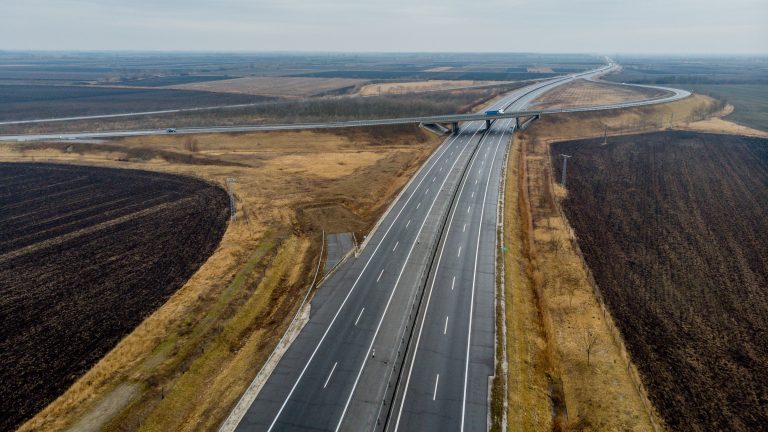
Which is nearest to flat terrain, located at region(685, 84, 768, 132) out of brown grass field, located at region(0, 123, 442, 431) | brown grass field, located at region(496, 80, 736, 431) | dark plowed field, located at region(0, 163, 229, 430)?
brown grass field, located at region(0, 123, 442, 431)

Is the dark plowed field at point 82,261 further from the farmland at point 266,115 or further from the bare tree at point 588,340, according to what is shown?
the farmland at point 266,115

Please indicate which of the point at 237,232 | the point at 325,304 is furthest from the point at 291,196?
the point at 325,304

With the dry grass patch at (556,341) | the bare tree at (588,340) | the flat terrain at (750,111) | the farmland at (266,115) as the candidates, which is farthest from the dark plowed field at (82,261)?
the flat terrain at (750,111)

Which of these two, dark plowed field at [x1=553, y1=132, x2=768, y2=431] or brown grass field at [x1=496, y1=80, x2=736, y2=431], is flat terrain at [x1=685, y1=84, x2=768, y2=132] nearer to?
dark plowed field at [x1=553, y1=132, x2=768, y2=431]

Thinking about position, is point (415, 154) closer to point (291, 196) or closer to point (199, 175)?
point (291, 196)

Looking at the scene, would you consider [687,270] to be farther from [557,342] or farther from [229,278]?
[229,278]

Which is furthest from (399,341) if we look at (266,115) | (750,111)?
(750,111)
